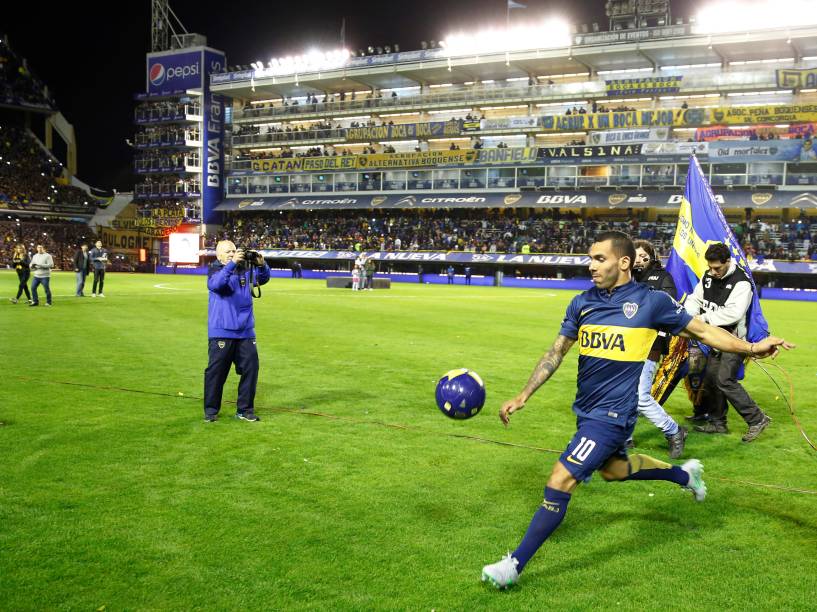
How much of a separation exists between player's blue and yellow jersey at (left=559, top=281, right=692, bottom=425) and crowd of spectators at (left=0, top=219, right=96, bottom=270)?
64.6m

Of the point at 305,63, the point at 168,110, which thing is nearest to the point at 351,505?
the point at 305,63

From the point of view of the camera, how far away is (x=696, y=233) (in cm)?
888

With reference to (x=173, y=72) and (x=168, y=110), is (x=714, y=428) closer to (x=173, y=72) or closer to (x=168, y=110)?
(x=168, y=110)

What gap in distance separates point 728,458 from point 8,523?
6.57 meters

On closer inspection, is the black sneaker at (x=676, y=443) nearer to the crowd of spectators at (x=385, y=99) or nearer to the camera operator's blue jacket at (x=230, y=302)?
the camera operator's blue jacket at (x=230, y=302)

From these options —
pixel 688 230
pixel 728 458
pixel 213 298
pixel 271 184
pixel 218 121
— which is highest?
pixel 218 121

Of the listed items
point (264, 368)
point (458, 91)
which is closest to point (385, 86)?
point (458, 91)

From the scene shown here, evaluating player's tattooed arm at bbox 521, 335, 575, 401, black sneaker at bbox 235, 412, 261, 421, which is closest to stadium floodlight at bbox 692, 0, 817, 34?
black sneaker at bbox 235, 412, 261, 421

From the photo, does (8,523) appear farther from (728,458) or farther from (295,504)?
(728,458)

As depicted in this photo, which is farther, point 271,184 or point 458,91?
point 271,184

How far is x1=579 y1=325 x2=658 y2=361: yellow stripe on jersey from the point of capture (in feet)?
14.8

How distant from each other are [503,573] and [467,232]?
54.6m

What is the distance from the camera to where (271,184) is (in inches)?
2763

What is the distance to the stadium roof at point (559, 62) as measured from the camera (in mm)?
51875
